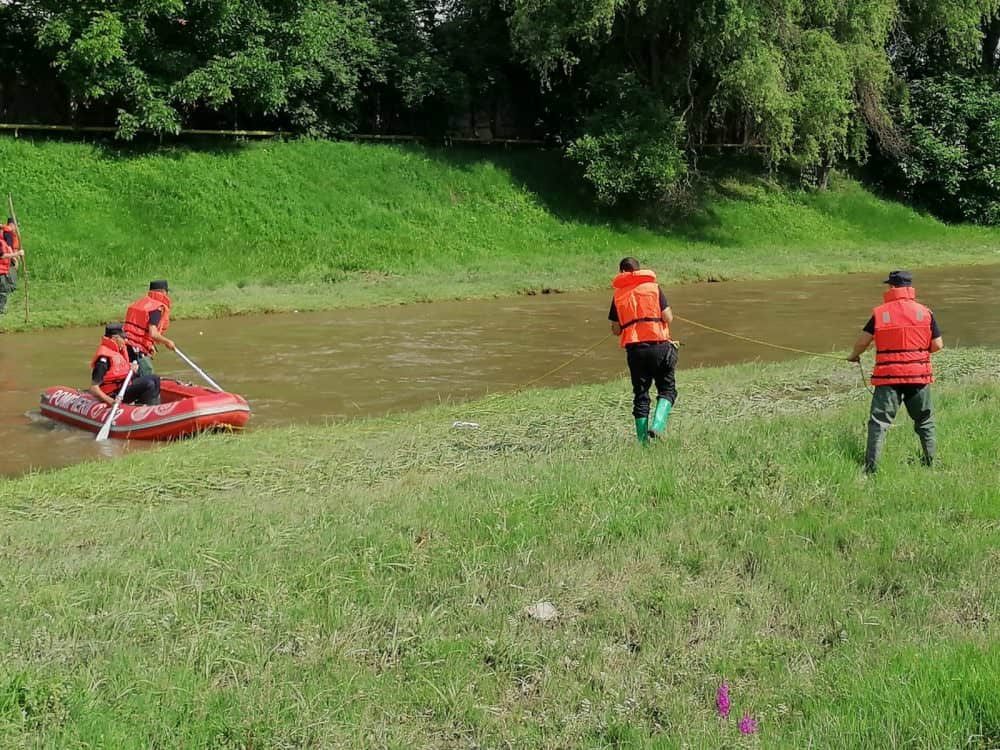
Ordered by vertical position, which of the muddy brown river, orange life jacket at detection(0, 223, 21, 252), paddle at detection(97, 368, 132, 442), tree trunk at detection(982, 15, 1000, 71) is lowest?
the muddy brown river

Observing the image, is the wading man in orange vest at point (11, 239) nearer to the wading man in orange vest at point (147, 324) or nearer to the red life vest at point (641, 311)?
the wading man in orange vest at point (147, 324)

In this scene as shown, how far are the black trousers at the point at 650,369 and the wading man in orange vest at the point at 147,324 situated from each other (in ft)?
20.4

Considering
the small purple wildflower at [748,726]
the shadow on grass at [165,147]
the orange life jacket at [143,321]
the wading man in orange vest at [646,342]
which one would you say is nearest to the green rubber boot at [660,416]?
the wading man in orange vest at [646,342]

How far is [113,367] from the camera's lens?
1333cm

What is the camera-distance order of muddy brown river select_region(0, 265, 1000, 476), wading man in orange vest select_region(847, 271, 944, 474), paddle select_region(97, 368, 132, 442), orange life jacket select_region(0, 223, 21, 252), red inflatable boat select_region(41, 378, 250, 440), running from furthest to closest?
orange life jacket select_region(0, 223, 21, 252) → muddy brown river select_region(0, 265, 1000, 476) → paddle select_region(97, 368, 132, 442) → red inflatable boat select_region(41, 378, 250, 440) → wading man in orange vest select_region(847, 271, 944, 474)

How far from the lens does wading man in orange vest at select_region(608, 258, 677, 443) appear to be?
10445 mm

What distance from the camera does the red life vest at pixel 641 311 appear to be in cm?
1045

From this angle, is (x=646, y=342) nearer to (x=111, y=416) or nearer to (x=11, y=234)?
(x=111, y=416)

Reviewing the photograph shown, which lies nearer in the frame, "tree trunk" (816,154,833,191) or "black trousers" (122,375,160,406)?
"black trousers" (122,375,160,406)

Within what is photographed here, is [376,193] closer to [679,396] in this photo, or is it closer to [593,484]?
[679,396]

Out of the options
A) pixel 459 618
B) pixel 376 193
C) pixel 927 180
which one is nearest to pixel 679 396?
pixel 459 618

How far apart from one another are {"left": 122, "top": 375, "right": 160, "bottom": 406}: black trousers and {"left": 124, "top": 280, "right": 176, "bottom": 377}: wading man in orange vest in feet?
0.52

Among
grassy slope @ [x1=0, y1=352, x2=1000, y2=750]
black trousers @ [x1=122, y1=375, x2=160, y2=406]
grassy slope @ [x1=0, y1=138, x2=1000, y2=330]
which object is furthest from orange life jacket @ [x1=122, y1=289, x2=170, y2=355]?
grassy slope @ [x1=0, y1=138, x2=1000, y2=330]

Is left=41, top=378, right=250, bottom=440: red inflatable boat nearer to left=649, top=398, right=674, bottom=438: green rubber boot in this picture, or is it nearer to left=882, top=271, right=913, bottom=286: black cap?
left=649, top=398, right=674, bottom=438: green rubber boot
